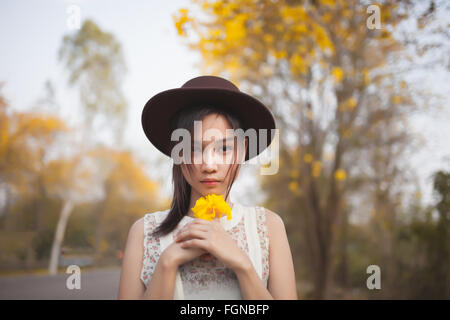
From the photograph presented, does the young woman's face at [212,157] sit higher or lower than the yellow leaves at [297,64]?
lower

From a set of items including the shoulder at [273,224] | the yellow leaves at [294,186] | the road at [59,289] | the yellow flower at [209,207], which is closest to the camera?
the yellow flower at [209,207]

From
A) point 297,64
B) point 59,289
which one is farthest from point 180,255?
point 59,289

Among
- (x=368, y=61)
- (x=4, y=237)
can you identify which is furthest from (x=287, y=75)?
(x=4, y=237)

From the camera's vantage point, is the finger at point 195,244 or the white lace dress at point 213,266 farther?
the white lace dress at point 213,266

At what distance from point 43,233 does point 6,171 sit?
139 inches

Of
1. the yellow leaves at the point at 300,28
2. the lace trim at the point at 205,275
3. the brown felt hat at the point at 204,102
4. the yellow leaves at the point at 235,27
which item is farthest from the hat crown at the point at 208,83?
the yellow leaves at the point at 300,28

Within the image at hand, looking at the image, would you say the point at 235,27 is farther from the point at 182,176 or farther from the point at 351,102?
the point at 182,176

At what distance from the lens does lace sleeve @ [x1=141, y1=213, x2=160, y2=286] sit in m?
1.39

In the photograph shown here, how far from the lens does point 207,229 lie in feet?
3.95

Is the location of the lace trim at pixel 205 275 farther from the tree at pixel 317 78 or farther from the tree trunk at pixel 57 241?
the tree trunk at pixel 57 241

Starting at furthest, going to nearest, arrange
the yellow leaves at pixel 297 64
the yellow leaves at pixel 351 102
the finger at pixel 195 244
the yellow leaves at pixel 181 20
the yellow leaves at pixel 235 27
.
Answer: the yellow leaves at pixel 351 102 < the yellow leaves at pixel 297 64 < the yellow leaves at pixel 235 27 < the yellow leaves at pixel 181 20 < the finger at pixel 195 244

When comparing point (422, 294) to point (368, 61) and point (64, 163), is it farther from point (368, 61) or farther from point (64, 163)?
point (64, 163)

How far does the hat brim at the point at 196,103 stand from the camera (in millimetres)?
1504

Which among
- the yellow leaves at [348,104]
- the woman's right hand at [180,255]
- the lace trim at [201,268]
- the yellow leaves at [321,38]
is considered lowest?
the lace trim at [201,268]
